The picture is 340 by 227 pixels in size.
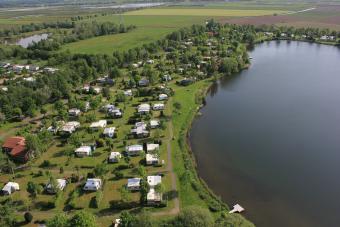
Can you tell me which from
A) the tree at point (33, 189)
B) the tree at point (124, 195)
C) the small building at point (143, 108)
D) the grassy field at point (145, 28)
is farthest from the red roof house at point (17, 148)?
the grassy field at point (145, 28)

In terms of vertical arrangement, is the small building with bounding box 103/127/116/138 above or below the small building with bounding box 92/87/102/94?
below

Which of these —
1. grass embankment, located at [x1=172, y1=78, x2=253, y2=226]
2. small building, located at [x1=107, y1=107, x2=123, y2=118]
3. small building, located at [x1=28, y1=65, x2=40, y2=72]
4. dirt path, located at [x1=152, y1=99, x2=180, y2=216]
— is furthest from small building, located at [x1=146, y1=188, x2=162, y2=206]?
small building, located at [x1=28, y1=65, x2=40, y2=72]

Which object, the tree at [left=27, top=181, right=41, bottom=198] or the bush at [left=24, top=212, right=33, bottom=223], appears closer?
the bush at [left=24, top=212, right=33, bottom=223]

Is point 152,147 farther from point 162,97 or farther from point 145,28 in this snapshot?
point 145,28

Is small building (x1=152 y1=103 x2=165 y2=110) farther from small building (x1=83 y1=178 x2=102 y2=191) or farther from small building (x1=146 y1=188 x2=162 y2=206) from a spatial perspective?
small building (x1=146 y1=188 x2=162 y2=206)

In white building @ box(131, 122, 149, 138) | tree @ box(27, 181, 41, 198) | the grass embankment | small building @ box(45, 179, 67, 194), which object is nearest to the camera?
the grass embankment

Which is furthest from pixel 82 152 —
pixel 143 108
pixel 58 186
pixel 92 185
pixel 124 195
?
pixel 143 108

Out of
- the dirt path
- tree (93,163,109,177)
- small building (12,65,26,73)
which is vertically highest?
small building (12,65,26,73)

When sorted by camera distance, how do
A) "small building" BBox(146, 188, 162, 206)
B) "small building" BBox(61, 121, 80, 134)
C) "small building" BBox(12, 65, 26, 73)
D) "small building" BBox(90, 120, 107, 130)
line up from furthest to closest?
"small building" BBox(12, 65, 26, 73) < "small building" BBox(90, 120, 107, 130) < "small building" BBox(61, 121, 80, 134) < "small building" BBox(146, 188, 162, 206)

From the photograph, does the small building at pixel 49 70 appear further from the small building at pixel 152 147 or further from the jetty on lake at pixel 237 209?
the jetty on lake at pixel 237 209
